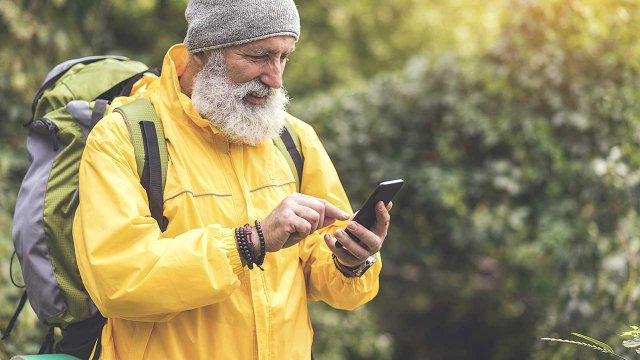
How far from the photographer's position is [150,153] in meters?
2.22

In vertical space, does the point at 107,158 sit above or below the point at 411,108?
above

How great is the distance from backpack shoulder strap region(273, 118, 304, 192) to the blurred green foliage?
78.7 inches

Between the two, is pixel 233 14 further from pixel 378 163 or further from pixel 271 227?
pixel 378 163

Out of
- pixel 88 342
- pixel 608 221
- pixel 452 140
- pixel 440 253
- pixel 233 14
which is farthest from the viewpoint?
pixel 440 253

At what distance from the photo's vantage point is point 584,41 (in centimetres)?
478

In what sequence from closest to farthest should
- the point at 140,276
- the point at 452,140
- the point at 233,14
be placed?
the point at 140,276 → the point at 233,14 → the point at 452,140

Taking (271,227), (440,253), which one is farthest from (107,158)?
(440,253)

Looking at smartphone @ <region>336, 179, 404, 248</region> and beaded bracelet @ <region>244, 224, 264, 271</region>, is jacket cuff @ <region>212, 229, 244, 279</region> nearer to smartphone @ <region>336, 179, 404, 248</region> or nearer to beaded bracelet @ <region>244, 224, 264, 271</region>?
beaded bracelet @ <region>244, 224, 264, 271</region>

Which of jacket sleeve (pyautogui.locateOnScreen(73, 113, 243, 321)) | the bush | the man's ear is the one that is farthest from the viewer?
the bush

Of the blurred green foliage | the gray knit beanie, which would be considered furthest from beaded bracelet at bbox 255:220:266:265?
the blurred green foliage

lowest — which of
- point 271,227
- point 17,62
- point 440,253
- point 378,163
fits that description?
point 440,253

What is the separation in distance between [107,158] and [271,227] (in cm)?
50

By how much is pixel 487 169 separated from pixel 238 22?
10.3ft

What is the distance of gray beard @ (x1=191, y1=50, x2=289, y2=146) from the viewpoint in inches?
91.7
